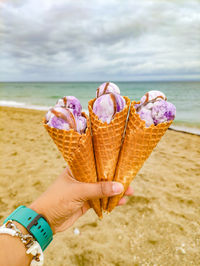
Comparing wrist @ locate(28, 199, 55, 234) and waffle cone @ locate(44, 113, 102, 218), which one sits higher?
waffle cone @ locate(44, 113, 102, 218)

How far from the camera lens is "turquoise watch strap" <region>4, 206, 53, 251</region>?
154cm

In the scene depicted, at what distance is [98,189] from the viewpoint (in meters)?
1.67

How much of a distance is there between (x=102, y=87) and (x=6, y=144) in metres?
5.75

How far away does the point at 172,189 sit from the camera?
4027mm

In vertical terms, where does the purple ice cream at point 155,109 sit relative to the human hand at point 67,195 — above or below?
above

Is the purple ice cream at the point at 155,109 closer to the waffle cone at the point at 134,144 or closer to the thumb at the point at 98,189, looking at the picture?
the waffle cone at the point at 134,144

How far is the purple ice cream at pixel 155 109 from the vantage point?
140 cm

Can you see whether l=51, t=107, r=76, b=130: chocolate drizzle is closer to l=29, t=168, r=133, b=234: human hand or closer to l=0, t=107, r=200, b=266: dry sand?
l=29, t=168, r=133, b=234: human hand

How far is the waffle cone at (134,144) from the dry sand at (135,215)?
1.21 m

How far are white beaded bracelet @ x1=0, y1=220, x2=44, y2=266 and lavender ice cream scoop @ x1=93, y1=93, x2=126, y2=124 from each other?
3.73 feet

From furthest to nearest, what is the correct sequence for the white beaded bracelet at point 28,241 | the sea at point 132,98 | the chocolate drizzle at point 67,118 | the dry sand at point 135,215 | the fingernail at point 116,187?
the sea at point 132,98
the dry sand at point 135,215
the fingernail at point 116,187
the white beaded bracelet at point 28,241
the chocolate drizzle at point 67,118

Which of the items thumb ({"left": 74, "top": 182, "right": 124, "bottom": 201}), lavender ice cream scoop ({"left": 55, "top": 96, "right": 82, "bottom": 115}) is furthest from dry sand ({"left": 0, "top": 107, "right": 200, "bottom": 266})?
lavender ice cream scoop ({"left": 55, "top": 96, "right": 82, "bottom": 115})

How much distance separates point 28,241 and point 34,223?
0.44 ft

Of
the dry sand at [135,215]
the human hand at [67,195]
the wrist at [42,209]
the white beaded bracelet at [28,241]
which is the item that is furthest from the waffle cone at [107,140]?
the dry sand at [135,215]
